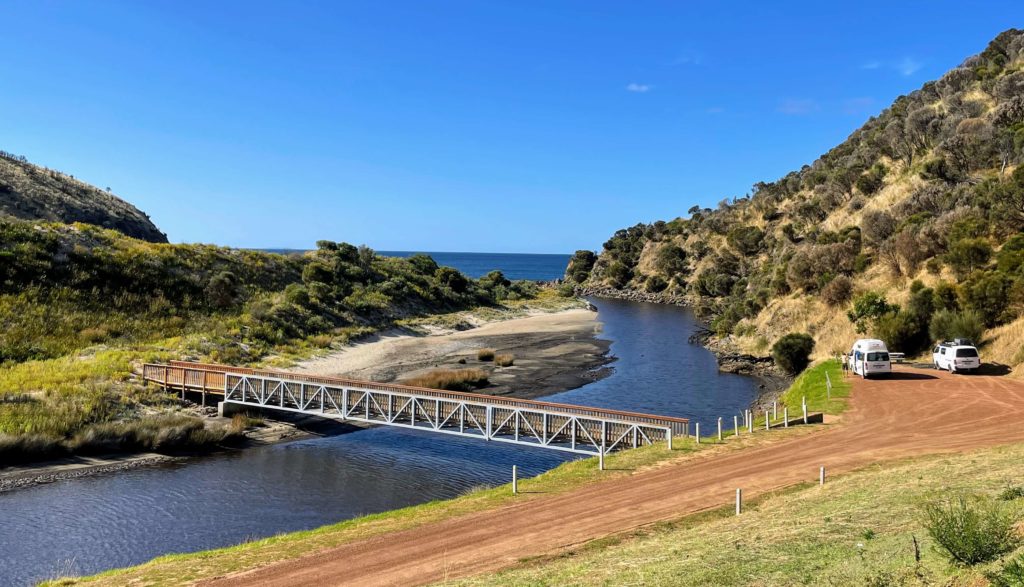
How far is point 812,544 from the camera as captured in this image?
11.5m

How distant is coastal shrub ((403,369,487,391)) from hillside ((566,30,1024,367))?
91.0ft

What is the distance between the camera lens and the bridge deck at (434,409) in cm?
2681

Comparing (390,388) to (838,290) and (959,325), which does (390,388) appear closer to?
(959,325)

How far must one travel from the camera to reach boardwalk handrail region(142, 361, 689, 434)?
2636 centimetres

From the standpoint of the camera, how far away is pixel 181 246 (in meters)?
69.4

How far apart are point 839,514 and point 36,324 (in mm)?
53113

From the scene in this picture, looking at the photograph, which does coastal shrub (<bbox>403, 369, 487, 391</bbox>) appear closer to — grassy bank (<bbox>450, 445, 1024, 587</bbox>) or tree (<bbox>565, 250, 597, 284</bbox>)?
grassy bank (<bbox>450, 445, 1024, 587</bbox>)

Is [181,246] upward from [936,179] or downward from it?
downward

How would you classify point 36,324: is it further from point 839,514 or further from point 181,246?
point 839,514

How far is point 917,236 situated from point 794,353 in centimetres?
1392

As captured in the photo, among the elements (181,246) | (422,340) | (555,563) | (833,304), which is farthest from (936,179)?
(181,246)

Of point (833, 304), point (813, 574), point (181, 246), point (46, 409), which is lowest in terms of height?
point (46, 409)

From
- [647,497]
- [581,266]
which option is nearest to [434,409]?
[647,497]

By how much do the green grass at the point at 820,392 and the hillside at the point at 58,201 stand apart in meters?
81.0
